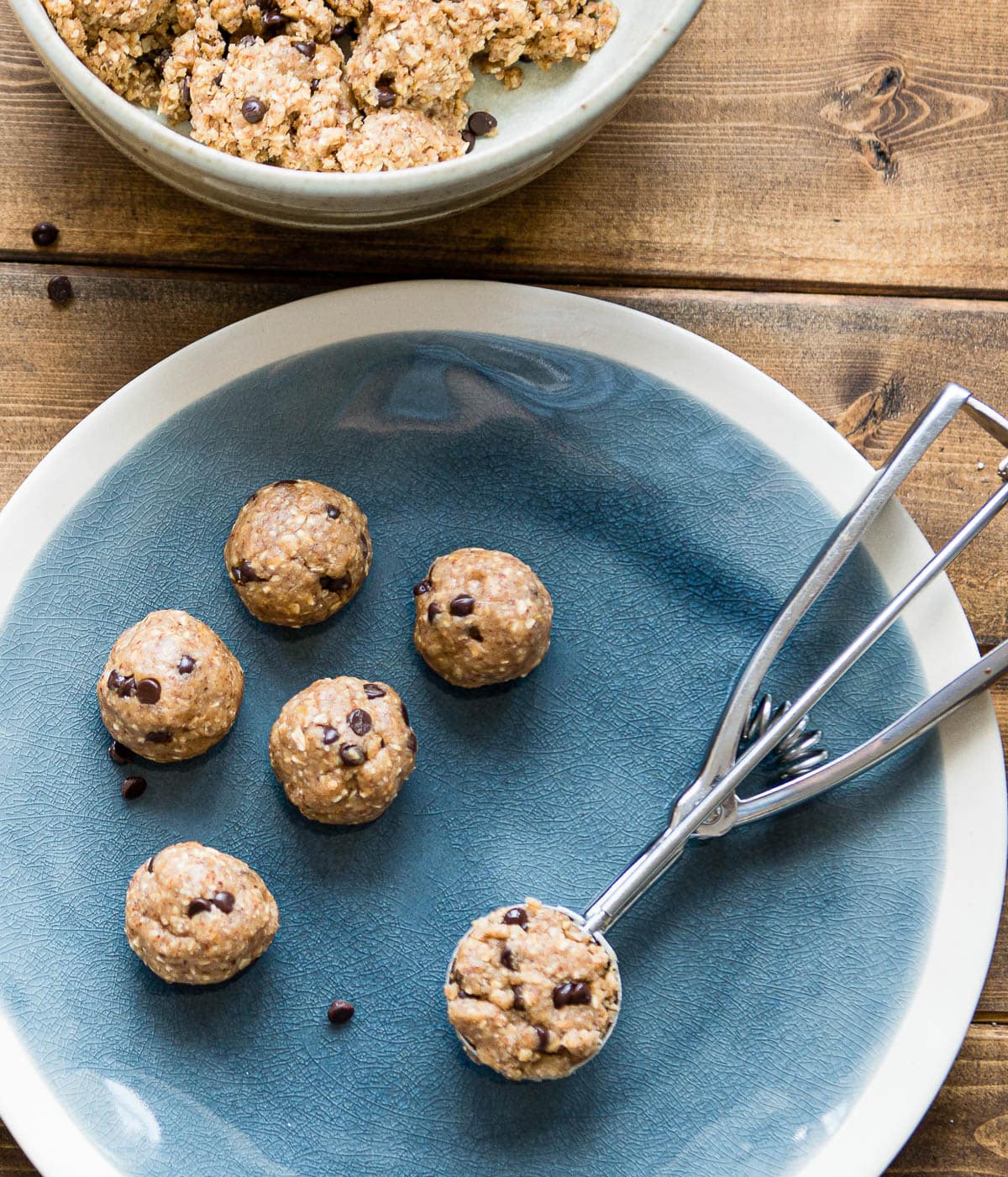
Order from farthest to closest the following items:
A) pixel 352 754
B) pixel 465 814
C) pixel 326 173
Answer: pixel 465 814, pixel 352 754, pixel 326 173

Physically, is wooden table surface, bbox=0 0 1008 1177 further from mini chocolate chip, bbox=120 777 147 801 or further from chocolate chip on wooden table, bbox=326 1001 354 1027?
chocolate chip on wooden table, bbox=326 1001 354 1027

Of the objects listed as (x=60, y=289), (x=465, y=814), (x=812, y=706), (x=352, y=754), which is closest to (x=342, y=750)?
(x=352, y=754)

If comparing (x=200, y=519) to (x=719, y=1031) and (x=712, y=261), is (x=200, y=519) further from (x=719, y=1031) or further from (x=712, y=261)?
(x=719, y=1031)

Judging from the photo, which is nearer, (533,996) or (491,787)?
(533,996)

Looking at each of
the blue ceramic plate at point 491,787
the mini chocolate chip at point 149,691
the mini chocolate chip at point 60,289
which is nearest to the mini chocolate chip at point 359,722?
the blue ceramic plate at point 491,787

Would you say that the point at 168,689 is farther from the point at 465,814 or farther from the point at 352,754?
the point at 465,814

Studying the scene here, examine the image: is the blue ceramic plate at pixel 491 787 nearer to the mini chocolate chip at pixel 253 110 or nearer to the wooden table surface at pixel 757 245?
the wooden table surface at pixel 757 245
